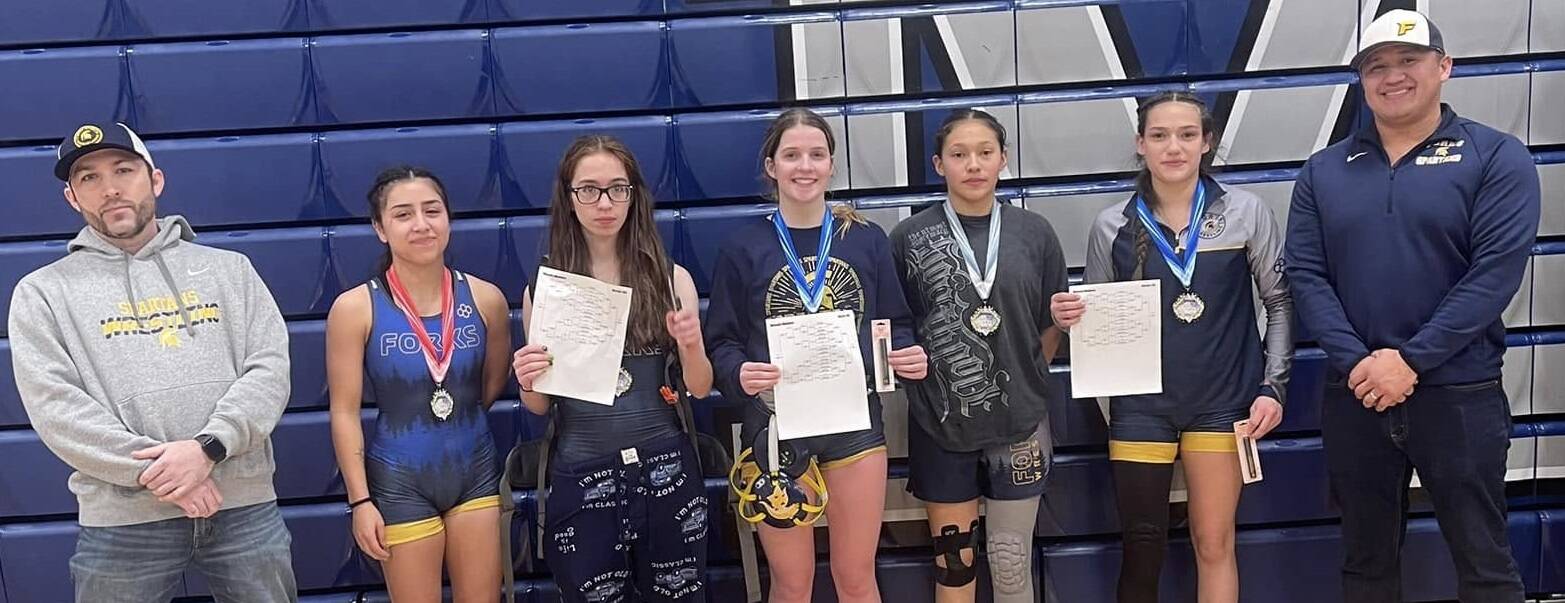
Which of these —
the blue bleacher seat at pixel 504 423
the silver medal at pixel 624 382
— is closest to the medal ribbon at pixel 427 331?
the silver medal at pixel 624 382

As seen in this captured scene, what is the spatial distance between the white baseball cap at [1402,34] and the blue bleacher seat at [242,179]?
349 centimetres

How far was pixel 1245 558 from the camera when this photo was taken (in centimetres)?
377

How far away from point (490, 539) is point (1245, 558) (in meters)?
2.80

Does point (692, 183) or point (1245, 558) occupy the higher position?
point (692, 183)

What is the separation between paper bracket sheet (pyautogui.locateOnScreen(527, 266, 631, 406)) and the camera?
112 inches

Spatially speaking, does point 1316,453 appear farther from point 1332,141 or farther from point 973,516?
point 973,516

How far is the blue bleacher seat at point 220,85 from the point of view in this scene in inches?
139

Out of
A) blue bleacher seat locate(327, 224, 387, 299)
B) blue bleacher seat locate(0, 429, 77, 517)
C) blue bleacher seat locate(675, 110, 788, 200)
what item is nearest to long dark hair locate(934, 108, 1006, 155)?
blue bleacher seat locate(675, 110, 788, 200)

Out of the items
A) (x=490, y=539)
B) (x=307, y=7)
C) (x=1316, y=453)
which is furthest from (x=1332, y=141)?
(x=307, y=7)

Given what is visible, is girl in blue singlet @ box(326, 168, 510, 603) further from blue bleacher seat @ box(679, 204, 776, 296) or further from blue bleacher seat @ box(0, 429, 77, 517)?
blue bleacher seat @ box(0, 429, 77, 517)

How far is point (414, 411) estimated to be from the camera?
2.95 m

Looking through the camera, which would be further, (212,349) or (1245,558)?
(1245,558)

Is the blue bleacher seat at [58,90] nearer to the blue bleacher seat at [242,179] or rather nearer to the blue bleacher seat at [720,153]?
the blue bleacher seat at [242,179]

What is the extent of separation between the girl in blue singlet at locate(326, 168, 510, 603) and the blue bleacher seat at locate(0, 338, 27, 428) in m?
1.60
